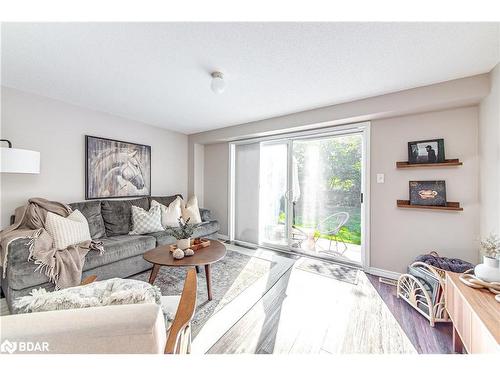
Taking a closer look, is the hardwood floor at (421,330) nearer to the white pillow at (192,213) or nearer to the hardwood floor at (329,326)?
the hardwood floor at (329,326)

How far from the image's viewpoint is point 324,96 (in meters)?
2.46

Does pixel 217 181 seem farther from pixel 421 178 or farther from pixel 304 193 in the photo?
pixel 421 178

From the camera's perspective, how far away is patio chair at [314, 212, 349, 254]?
305 cm

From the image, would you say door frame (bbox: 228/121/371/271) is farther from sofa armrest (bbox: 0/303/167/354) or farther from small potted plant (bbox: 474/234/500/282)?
sofa armrest (bbox: 0/303/167/354)

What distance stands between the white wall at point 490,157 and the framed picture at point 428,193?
11.7 inches

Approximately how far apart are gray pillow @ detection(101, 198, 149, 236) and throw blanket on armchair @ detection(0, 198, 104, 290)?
0.61 m

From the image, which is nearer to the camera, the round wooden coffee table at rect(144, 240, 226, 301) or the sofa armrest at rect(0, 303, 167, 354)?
the sofa armrest at rect(0, 303, 167, 354)

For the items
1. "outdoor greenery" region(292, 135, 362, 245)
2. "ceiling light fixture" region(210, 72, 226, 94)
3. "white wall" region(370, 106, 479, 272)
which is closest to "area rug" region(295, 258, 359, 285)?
"white wall" region(370, 106, 479, 272)

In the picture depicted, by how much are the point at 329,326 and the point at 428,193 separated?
6.18 feet

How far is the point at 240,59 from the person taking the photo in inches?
67.9

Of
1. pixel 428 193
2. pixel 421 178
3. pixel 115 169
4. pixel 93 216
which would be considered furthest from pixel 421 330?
pixel 115 169

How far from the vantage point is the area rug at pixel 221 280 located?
188 centimetres

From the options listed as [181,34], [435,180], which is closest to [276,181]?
[435,180]
